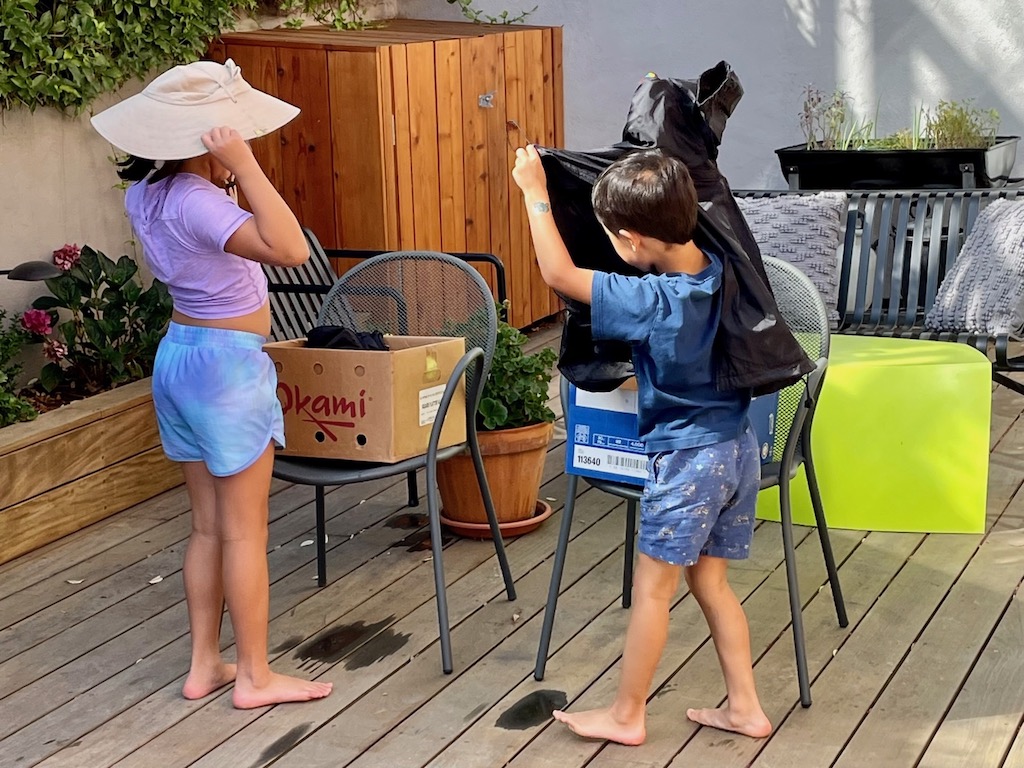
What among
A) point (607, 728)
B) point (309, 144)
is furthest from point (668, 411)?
point (309, 144)

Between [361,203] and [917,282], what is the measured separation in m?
2.25

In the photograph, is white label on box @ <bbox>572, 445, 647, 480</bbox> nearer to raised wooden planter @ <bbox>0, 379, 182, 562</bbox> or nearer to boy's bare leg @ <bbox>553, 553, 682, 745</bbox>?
boy's bare leg @ <bbox>553, 553, 682, 745</bbox>

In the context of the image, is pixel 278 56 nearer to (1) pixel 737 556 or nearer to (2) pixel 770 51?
(2) pixel 770 51

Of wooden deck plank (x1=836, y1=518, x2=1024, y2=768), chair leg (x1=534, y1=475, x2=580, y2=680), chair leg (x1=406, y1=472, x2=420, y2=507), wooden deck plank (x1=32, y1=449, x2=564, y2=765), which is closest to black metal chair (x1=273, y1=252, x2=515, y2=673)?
wooden deck plank (x1=32, y1=449, x2=564, y2=765)

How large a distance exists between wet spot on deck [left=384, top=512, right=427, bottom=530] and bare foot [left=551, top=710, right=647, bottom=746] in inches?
58.0

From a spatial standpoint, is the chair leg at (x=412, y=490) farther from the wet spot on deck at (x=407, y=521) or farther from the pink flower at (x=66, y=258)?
the pink flower at (x=66, y=258)

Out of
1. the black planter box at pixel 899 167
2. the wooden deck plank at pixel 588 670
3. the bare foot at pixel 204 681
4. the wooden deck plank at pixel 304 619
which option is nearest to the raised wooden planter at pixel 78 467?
the wooden deck plank at pixel 304 619

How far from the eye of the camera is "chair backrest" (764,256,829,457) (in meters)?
3.32

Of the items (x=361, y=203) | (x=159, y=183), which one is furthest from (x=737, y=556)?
(x=361, y=203)

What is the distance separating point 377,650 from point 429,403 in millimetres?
622

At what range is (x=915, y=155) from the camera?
601cm

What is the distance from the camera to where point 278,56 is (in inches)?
226

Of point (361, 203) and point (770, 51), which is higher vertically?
point (770, 51)

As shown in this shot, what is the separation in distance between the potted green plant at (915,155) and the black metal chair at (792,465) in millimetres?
2888
